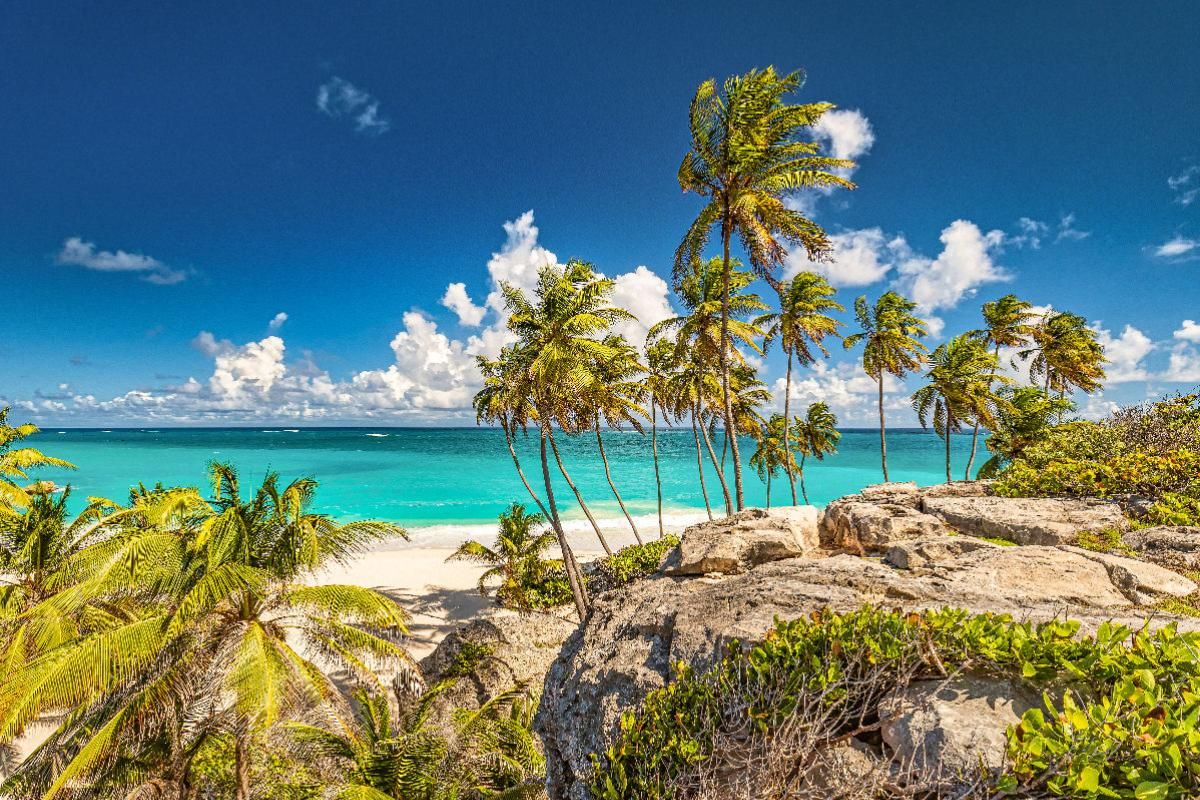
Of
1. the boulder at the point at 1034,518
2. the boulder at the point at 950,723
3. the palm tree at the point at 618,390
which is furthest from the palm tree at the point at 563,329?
the boulder at the point at 950,723

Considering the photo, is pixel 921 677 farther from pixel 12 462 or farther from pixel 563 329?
pixel 12 462

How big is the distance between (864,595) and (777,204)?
426 inches

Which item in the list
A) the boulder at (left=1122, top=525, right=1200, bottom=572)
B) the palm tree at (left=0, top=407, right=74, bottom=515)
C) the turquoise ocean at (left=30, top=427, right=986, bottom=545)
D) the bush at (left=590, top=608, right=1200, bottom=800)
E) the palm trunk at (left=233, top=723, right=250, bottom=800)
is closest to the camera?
the bush at (left=590, top=608, right=1200, bottom=800)

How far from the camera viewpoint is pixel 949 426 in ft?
Answer: 78.6

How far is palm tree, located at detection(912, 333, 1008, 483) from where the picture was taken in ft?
73.2

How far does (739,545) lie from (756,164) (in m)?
10.1

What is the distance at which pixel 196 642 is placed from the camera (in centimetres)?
762

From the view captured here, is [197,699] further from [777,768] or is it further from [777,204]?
[777,204]

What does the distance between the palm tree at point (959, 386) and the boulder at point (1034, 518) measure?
17374mm

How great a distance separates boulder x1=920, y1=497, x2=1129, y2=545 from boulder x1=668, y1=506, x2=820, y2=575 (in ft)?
8.10

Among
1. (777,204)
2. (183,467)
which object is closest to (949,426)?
(777,204)

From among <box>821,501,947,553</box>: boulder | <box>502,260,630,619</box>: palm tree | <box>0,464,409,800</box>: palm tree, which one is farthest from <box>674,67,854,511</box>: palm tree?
<box>0,464,409,800</box>: palm tree

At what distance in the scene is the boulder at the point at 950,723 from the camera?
7.78ft

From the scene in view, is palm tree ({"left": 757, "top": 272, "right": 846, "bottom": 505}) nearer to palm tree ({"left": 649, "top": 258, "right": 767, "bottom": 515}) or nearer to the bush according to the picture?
palm tree ({"left": 649, "top": 258, "right": 767, "bottom": 515})
